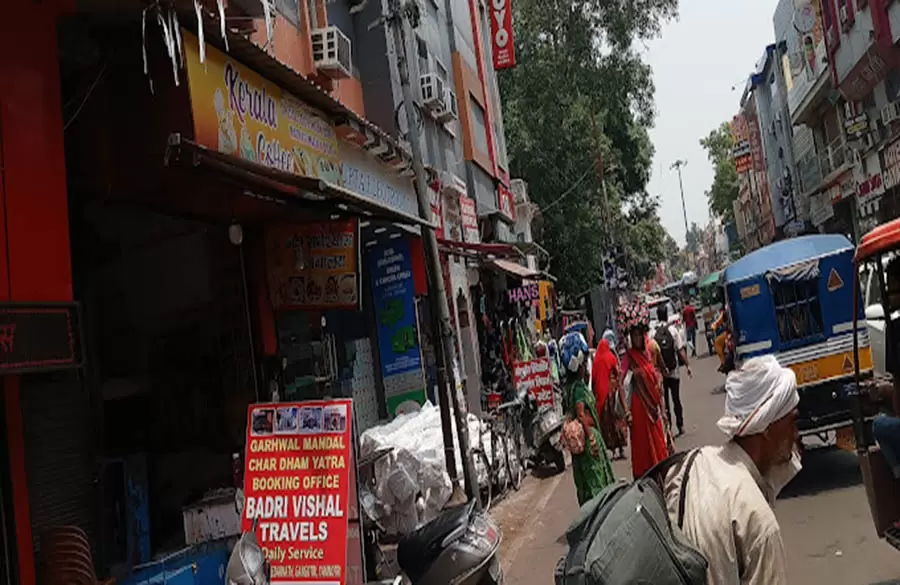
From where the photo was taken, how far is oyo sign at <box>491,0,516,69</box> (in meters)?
20.5

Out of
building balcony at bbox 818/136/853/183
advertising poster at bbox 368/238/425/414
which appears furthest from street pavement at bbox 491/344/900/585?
building balcony at bbox 818/136/853/183

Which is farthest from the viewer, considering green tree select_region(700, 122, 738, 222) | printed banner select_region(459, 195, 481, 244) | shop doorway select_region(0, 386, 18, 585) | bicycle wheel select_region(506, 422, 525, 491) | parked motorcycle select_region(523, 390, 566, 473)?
green tree select_region(700, 122, 738, 222)

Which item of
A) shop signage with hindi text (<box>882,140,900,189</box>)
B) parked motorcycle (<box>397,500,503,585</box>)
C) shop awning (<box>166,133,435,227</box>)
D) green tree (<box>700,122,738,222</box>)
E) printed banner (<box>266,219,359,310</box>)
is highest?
green tree (<box>700,122,738,222</box>)

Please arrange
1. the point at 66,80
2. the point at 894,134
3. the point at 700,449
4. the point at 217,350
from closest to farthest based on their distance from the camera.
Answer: the point at 700,449, the point at 66,80, the point at 217,350, the point at 894,134

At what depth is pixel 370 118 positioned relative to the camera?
11.6m

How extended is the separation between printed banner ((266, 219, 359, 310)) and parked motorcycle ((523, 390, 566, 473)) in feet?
18.0

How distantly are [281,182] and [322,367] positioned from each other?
12.9ft

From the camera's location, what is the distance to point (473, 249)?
12.1 m

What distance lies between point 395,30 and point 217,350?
12.3 ft

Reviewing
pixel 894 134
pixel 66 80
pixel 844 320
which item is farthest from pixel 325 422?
pixel 894 134

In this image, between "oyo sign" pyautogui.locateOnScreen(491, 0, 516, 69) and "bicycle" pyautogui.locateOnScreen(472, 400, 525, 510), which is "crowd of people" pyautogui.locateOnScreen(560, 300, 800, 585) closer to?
"bicycle" pyautogui.locateOnScreen(472, 400, 525, 510)

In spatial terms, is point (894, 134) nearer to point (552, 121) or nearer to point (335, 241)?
point (552, 121)

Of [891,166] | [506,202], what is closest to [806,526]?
[506,202]

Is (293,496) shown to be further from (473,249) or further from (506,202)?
(506,202)
